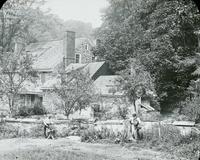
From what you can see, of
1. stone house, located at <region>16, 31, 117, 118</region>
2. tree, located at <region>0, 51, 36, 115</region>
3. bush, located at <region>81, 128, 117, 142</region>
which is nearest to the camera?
bush, located at <region>81, 128, 117, 142</region>

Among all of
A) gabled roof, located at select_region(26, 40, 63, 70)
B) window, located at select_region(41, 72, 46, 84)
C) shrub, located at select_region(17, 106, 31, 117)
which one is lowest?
shrub, located at select_region(17, 106, 31, 117)

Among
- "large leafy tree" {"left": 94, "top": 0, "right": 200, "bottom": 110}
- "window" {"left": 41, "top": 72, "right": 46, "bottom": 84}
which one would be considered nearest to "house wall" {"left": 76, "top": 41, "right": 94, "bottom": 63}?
"window" {"left": 41, "top": 72, "right": 46, "bottom": 84}

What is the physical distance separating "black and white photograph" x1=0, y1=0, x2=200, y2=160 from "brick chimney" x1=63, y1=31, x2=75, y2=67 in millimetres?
122

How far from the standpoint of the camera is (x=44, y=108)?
110 ft

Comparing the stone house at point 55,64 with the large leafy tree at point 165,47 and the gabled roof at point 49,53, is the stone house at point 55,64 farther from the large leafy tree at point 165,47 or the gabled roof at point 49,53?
the large leafy tree at point 165,47

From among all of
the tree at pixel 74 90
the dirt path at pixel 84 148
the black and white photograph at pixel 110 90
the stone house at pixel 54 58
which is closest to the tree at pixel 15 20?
the black and white photograph at pixel 110 90

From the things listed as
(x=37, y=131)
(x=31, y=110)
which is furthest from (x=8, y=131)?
(x=31, y=110)

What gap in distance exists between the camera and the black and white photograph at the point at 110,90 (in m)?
15.2

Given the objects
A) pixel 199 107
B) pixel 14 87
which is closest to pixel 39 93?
pixel 14 87

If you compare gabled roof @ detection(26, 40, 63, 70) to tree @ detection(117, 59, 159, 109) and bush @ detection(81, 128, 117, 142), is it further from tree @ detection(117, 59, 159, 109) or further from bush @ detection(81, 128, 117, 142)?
bush @ detection(81, 128, 117, 142)

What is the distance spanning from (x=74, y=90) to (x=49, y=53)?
66.3ft

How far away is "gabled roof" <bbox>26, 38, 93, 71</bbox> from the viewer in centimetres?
3847

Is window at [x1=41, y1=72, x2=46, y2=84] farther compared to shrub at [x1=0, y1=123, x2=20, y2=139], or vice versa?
window at [x1=41, y1=72, x2=46, y2=84]

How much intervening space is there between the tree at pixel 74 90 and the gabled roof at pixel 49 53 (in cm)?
1478
